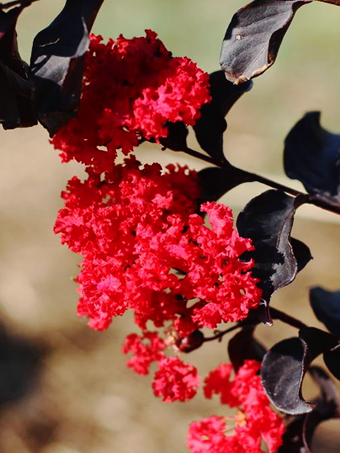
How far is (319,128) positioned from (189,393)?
0.45m

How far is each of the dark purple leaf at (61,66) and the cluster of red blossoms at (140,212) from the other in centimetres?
5

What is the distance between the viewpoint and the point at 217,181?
3.04 feet

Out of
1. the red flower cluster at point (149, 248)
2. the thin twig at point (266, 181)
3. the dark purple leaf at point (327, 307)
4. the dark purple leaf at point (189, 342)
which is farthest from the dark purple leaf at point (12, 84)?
the dark purple leaf at point (327, 307)

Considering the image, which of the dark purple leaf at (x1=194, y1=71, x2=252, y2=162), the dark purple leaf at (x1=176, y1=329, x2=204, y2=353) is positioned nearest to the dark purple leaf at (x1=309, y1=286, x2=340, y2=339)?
the dark purple leaf at (x1=176, y1=329, x2=204, y2=353)

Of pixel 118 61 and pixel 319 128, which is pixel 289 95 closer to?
pixel 319 128

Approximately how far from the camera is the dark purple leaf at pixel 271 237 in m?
0.75

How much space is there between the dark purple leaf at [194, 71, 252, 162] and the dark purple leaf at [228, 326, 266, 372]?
28 centimetres

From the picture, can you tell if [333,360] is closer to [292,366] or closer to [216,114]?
[292,366]

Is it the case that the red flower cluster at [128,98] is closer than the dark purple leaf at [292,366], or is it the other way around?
the red flower cluster at [128,98]

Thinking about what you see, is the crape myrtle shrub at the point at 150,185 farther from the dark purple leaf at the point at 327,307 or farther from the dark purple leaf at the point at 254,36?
the dark purple leaf at the point at 327,307

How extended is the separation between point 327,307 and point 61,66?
66 centimetres

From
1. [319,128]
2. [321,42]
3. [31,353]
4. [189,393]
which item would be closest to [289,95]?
[321,42]

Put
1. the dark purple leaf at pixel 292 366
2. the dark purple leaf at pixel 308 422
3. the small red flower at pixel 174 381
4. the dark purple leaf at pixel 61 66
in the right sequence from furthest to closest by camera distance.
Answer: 1. the dark purple leaf at pixel 308 422
2. the small red flower at pixel 174 381
3. the dark purple leaf at pixel 292 366
4. the dark purple leaf at pixel 61 66

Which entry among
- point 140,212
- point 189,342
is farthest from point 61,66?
point 189,342
